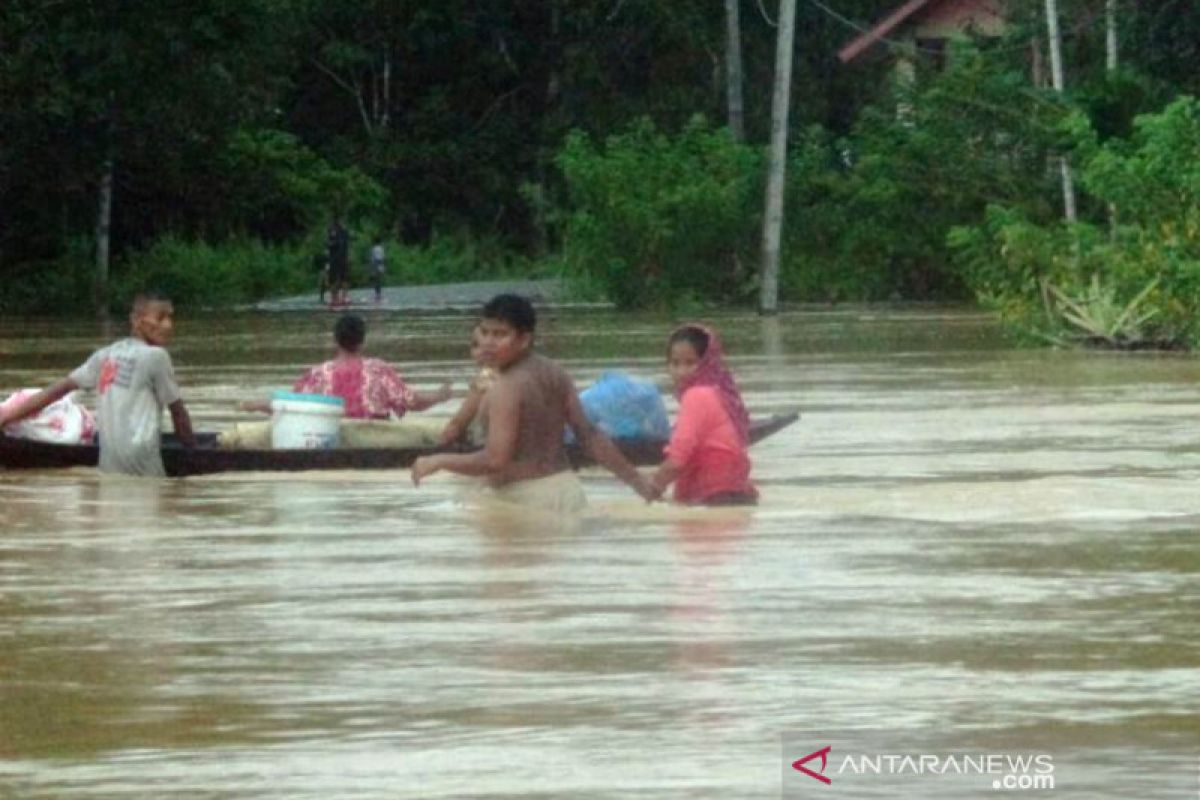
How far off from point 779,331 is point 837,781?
118 feet

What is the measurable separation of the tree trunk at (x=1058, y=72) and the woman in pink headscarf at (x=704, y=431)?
34.6 metres

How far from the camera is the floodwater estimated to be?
31.2 feet

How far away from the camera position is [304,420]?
66.3ft

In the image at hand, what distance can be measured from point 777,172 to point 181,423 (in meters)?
35.2

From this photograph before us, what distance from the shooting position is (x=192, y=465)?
2022cm

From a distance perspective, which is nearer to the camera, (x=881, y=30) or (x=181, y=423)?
(x=181, y=423)

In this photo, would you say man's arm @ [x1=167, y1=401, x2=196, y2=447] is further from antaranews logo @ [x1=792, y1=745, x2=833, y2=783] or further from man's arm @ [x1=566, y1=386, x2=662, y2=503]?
antaranews logo @ [x1=792, y1=745, x2=833, y2=783]

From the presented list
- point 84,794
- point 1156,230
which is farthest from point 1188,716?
point 1156,230

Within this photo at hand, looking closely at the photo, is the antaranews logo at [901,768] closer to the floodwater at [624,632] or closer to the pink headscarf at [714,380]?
the floodwater at [624,632]

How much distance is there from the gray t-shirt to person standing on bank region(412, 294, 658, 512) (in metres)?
3.24

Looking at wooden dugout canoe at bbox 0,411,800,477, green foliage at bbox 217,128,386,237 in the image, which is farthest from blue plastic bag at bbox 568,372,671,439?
green foliage at bbox 217,128,386,237

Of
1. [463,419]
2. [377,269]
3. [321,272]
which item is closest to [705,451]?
[463,419]

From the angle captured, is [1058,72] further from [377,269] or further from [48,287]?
[48,287]

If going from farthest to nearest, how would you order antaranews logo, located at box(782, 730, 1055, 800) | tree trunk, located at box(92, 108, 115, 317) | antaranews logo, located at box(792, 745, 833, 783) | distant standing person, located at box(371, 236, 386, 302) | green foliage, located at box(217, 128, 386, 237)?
green foliage, located at box(217, 128, 386, 237), distant standing person, located at box(371, 236, 386, 302), tree trunk, located at box(92, 108, 115, 317), antaranews logo, located at box(792, 745, 833, 783), antaranews logo, located at box(782, 730, 1055, 800)
